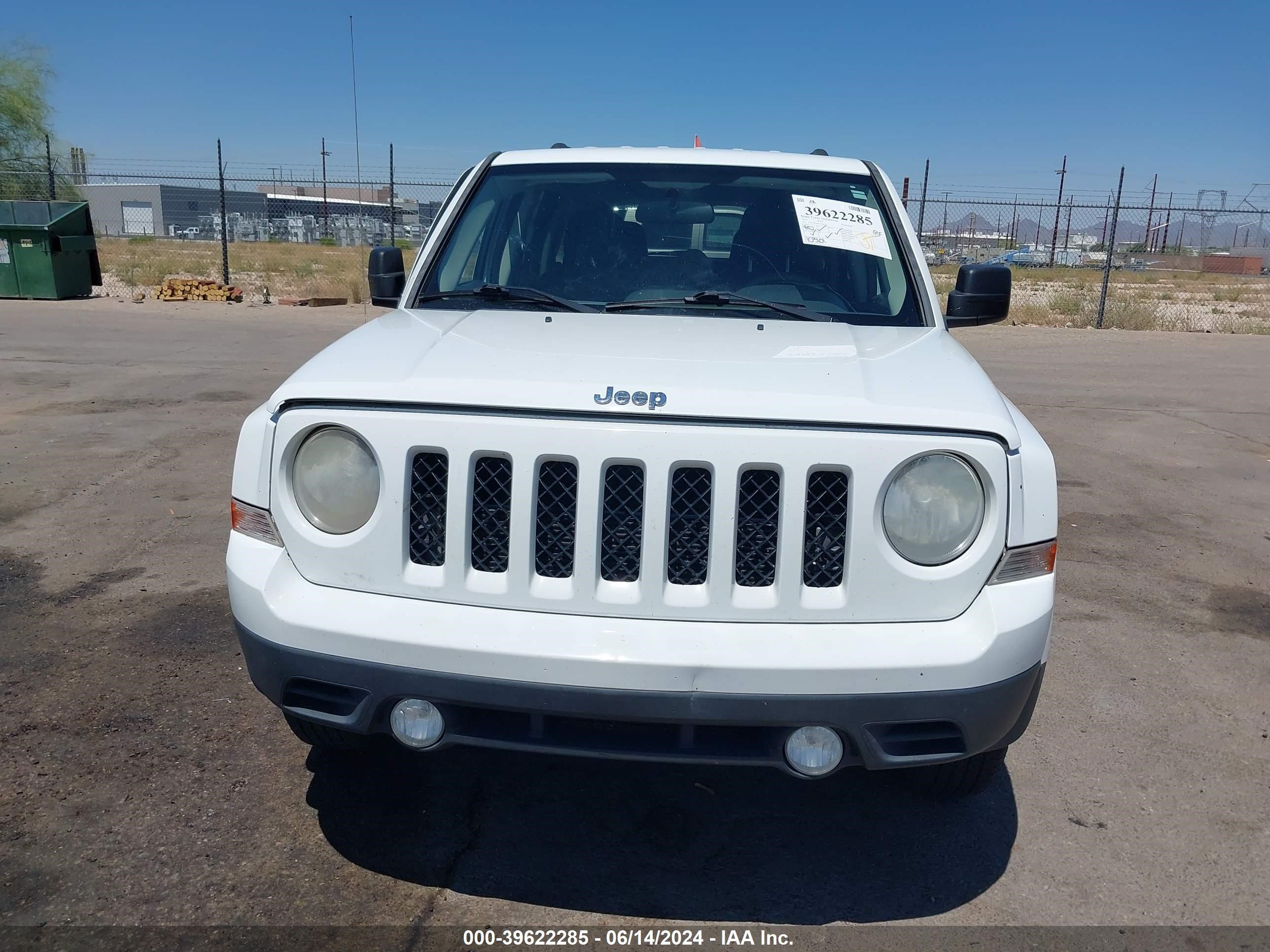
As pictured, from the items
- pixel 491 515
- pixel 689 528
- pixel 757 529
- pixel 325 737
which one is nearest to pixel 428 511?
pixel 491 515

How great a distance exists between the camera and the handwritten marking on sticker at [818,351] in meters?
2.83

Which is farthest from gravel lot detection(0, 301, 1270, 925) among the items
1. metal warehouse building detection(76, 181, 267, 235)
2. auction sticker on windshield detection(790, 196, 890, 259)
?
metal warehouse building detection(76, 181, 267, 235)

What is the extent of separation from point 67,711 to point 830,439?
2.72 meters

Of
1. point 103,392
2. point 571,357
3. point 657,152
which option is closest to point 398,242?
point 103,392

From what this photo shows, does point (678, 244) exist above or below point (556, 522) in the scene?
above

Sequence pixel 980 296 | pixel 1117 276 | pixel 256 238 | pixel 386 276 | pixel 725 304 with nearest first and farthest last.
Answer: pixel 725 304 < pixel 980 296 < pixel 386 276 < pixel 1117 276 < pixel 256 238

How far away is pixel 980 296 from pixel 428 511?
2.43 m

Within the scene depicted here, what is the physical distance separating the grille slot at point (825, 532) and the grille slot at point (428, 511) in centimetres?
84

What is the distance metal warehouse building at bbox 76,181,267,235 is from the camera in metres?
64.8

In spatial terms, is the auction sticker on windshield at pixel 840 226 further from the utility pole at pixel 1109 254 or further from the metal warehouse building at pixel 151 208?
the metal warehouse building at pixel 151 208

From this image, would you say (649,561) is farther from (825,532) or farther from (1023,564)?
(1023,564)

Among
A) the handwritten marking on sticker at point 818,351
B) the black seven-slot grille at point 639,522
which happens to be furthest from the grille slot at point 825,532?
the handwritten marking on sticker at point 818,351

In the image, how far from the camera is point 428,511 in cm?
247

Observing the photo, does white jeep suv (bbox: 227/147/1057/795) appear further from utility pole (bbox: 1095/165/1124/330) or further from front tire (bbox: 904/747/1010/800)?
utility pole (bbox: 1095/165/1124/330)
